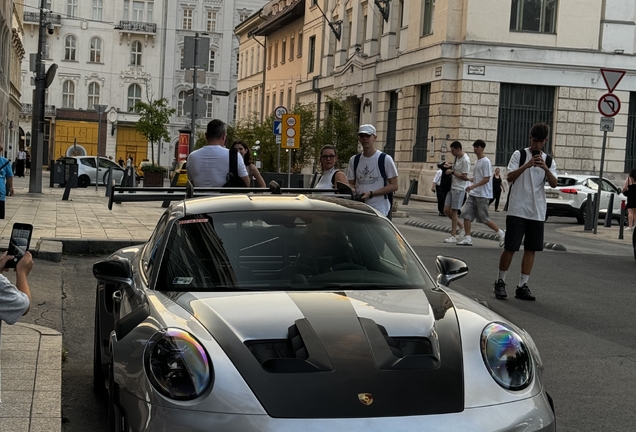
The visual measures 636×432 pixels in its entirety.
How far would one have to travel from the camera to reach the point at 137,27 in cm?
9438

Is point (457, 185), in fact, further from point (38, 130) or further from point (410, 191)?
point (410, 191)

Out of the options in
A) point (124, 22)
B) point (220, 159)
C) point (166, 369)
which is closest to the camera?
point (166, 369)

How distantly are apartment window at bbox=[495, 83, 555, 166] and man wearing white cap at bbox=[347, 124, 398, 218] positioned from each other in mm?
29783

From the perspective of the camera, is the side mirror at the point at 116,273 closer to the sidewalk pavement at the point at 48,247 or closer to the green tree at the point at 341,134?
the sidewalk pavement at the point at 48,247

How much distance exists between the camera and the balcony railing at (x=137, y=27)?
308 feet

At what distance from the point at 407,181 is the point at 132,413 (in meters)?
40.2

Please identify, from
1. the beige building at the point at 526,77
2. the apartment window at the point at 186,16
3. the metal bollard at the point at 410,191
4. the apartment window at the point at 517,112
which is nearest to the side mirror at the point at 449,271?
the metal bollard at the point at 410,191

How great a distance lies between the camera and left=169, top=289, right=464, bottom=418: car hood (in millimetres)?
3961

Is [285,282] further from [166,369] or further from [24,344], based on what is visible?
[24,344]

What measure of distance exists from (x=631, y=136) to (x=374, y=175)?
3284 centimetres

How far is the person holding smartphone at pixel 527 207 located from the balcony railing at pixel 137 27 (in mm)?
85762

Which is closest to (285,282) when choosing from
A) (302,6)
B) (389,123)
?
(389,123)

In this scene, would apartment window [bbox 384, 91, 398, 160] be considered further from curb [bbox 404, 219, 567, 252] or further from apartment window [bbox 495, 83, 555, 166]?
curb [bbox 404, 219, 567, 252]

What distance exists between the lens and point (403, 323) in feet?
14.7
